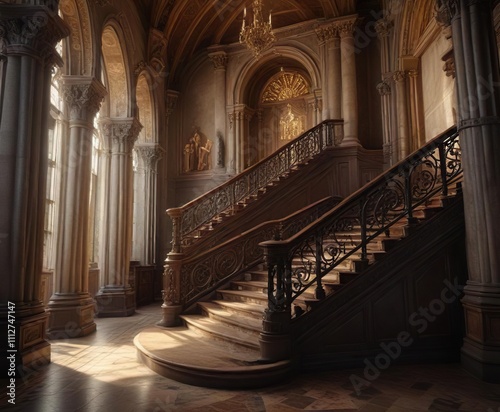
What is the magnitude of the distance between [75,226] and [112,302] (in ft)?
8.97

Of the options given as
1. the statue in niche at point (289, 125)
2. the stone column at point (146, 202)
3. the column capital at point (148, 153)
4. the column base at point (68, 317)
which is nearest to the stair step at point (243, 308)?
the column base at point (68, 317)

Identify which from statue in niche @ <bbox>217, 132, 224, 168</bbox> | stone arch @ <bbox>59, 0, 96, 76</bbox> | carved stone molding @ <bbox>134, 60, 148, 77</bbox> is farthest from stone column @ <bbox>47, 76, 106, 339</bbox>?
statue in niche @ <bbox>217, 132, 224, 168</bbox>

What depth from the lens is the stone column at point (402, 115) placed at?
9.73 metres

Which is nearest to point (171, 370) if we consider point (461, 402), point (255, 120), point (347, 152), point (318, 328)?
point (318, 328)

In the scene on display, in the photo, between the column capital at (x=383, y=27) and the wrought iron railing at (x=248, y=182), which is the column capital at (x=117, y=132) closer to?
the wrought iron railing at (x=248, y=182)

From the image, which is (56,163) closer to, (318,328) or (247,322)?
(247,322)

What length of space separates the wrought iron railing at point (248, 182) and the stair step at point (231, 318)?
273 cm

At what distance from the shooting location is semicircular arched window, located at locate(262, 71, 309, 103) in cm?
1418

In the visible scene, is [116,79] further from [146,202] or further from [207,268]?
→ [207,268]

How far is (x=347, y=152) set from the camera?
1082 cm

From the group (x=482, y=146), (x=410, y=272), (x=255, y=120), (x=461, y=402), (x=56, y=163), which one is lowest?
(x=461, y=402)

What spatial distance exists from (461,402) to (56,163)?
30.7ft

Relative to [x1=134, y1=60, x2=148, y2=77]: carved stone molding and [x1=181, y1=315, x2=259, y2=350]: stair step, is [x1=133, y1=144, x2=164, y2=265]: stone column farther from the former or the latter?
[x1=181, y1=315, x2=259, y2=350]: stair step

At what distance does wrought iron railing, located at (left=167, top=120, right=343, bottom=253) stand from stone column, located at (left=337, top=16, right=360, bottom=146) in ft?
2.28
